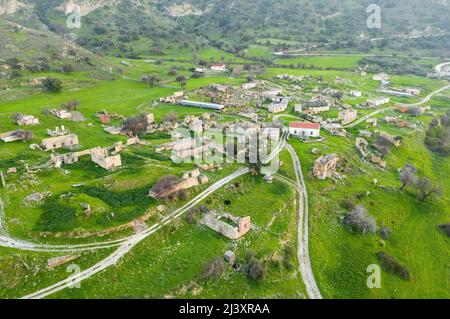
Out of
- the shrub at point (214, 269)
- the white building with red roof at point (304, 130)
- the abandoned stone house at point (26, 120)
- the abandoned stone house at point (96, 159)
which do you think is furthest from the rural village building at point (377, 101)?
the abandoned stone house at point (26, 120)

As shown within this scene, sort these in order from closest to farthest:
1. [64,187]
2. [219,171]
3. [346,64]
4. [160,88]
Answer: [64,187] → [219,171] → [160,88] → [346,64]

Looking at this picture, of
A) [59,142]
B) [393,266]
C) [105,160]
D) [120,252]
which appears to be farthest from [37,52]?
[393,266]

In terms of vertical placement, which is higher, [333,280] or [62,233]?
[62,233]

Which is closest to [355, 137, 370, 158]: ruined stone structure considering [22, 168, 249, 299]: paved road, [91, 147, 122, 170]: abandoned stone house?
[22, 168, 249, 299]: paved road

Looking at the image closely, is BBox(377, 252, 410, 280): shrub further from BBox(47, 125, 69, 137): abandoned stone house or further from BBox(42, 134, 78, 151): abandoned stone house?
BBox(47, 125, 69, 137): abandoned stone house

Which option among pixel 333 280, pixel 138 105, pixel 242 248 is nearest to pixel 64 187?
pixel 242 248

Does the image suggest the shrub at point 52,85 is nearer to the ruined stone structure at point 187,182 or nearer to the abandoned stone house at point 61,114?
the abandoned stone house at point 61,114
